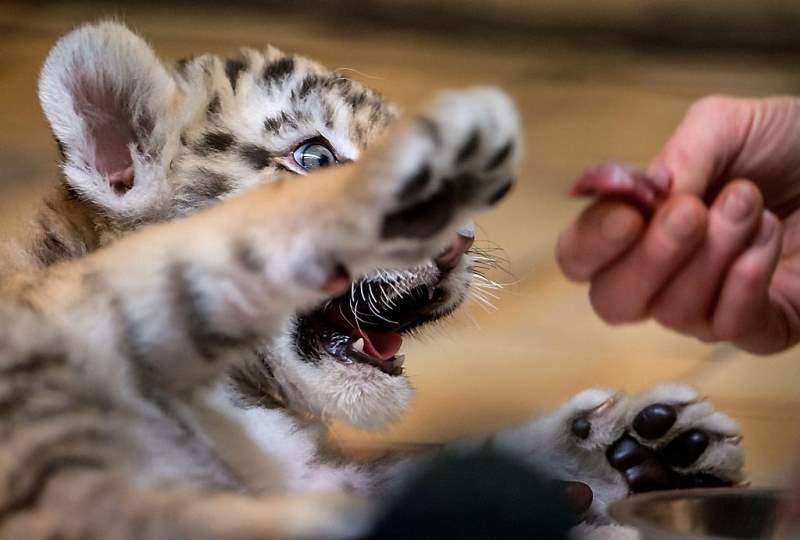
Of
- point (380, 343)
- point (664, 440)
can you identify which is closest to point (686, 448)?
point (664, 440)

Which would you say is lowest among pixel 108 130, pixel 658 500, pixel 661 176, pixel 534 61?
pixel 658 500

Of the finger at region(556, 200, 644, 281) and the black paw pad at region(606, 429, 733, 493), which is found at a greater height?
the finger at region(556, 200, 644, 281)

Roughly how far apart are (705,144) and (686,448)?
410 millimetres

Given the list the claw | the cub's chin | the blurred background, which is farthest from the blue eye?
the blurred background

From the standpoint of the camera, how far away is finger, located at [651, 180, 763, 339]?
106 cm

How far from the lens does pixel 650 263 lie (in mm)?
1066

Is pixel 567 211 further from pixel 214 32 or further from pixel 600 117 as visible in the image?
pixel 214 32

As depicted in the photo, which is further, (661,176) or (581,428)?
(581,428)

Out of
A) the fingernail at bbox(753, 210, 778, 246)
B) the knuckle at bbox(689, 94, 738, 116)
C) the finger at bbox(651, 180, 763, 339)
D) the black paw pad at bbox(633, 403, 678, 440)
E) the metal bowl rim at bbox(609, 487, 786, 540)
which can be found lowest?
the metal bowl rim at bbox(609, 487, 786, 540)

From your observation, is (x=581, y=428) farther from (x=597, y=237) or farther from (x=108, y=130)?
(x=108, y=130)

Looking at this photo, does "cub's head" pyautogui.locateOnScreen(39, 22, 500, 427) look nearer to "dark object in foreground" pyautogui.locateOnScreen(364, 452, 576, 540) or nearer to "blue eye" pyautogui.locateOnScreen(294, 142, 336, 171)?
"blue eye" pyautogui.locateOnScreen(294, 142, 336, 171)

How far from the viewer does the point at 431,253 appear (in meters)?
0.77

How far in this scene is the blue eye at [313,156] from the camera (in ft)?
4.42

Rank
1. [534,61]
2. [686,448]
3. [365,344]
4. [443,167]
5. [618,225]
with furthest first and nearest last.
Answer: [534,61]
[365,344]
[686,448]
[618,225]
[443,167]
